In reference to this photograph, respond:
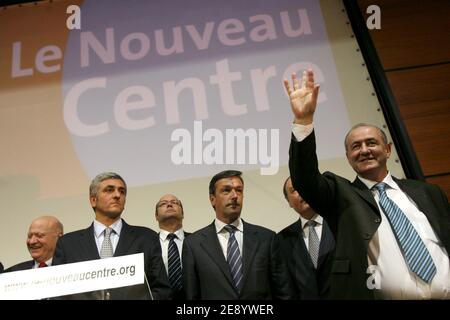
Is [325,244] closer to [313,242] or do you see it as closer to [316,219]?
[313,242]

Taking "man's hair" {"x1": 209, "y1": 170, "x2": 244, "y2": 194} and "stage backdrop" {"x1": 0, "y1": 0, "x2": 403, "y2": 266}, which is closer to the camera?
"man's hair" {"x1": 209, "y1": 170, "x2": 244, "y2": 194}

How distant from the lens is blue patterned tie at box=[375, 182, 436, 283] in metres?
1.67

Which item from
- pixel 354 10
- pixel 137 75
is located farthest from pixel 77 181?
pixel 354 10

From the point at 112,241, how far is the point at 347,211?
1008 mm

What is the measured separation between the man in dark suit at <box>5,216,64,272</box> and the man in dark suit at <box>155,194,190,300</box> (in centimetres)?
51

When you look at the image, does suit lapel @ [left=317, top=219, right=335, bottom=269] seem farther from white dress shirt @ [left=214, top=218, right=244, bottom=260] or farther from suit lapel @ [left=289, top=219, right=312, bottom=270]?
white dress shirt @ [left=214, top=218, right=244, bottom=260]

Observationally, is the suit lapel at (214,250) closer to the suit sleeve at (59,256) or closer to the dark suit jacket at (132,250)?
the dark suit jacket at (132,250)

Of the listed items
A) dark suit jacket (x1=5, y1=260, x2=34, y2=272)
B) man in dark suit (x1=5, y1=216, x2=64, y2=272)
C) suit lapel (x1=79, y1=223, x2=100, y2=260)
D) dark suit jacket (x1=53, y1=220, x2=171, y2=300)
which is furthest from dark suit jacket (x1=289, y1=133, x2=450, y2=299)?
dark suit jacket (x1=5, y1=260, x2=34, y2=272)

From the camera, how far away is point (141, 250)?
2.00m

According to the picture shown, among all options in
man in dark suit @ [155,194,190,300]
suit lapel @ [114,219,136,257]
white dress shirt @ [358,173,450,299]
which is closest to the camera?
white dress shirt @ [358,173,450,299]

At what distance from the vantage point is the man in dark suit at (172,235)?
83.0 inches

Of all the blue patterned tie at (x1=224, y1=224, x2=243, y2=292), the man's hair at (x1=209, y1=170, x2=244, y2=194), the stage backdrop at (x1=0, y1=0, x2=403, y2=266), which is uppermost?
the stage backdrop at (x1=0, y1=0, x2=403, y2=266)

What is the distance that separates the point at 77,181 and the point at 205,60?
1082 mm
